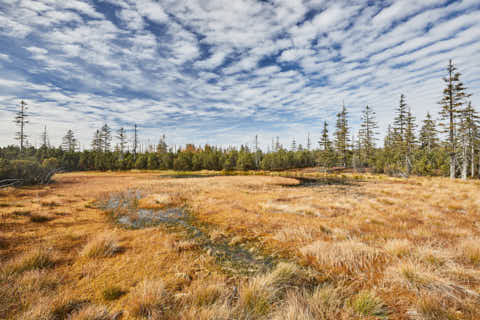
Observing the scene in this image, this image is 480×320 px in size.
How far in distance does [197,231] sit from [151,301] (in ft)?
15.1

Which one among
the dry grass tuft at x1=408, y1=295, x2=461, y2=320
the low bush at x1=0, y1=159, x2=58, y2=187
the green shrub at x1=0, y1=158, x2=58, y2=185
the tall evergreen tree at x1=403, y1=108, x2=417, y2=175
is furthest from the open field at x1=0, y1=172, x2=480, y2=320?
the tall evergreen tree at x1=403, y1=108, x2=417, y2=175

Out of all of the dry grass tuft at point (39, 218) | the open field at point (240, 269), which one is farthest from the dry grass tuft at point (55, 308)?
the dry grass tuft at point (39, 218)

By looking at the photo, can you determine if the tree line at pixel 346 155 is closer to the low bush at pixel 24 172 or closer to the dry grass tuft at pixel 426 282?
the low bush at pixel 24 172

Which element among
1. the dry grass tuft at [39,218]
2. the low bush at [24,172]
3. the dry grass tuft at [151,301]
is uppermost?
the low bush at [24,172]

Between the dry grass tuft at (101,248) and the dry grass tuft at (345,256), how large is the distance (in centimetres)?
591

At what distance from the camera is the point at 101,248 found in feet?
17.7

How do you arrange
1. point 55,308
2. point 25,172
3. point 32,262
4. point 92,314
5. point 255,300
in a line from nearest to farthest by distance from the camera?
1. point 92,314
2. point 55,308
3. point 255,300
4. point 32,262
5. point 25,172

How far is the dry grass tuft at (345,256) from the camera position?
449cm

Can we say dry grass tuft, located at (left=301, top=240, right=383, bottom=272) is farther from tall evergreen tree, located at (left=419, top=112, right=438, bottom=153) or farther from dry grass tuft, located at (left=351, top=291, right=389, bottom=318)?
tall evergreen tree, located at (left=419, top=112, right=438, bottom=153)

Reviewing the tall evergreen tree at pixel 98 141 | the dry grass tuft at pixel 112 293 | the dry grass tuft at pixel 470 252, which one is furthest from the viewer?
the tall evergreen tree at pixel 98 141

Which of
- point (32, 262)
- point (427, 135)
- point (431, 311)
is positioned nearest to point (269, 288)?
point (431, 311)

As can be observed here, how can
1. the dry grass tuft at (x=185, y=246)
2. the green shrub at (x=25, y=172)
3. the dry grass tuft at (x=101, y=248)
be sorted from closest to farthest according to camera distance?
the dry grass tuft at (x=101, y=248)
the dry grass tuft at (x=185, y=246)
the green shrub at (x=25, y=172)

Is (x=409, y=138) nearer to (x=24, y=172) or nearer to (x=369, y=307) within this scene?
(x=369, y=307)

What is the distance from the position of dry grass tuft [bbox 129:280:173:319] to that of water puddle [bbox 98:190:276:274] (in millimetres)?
1802
